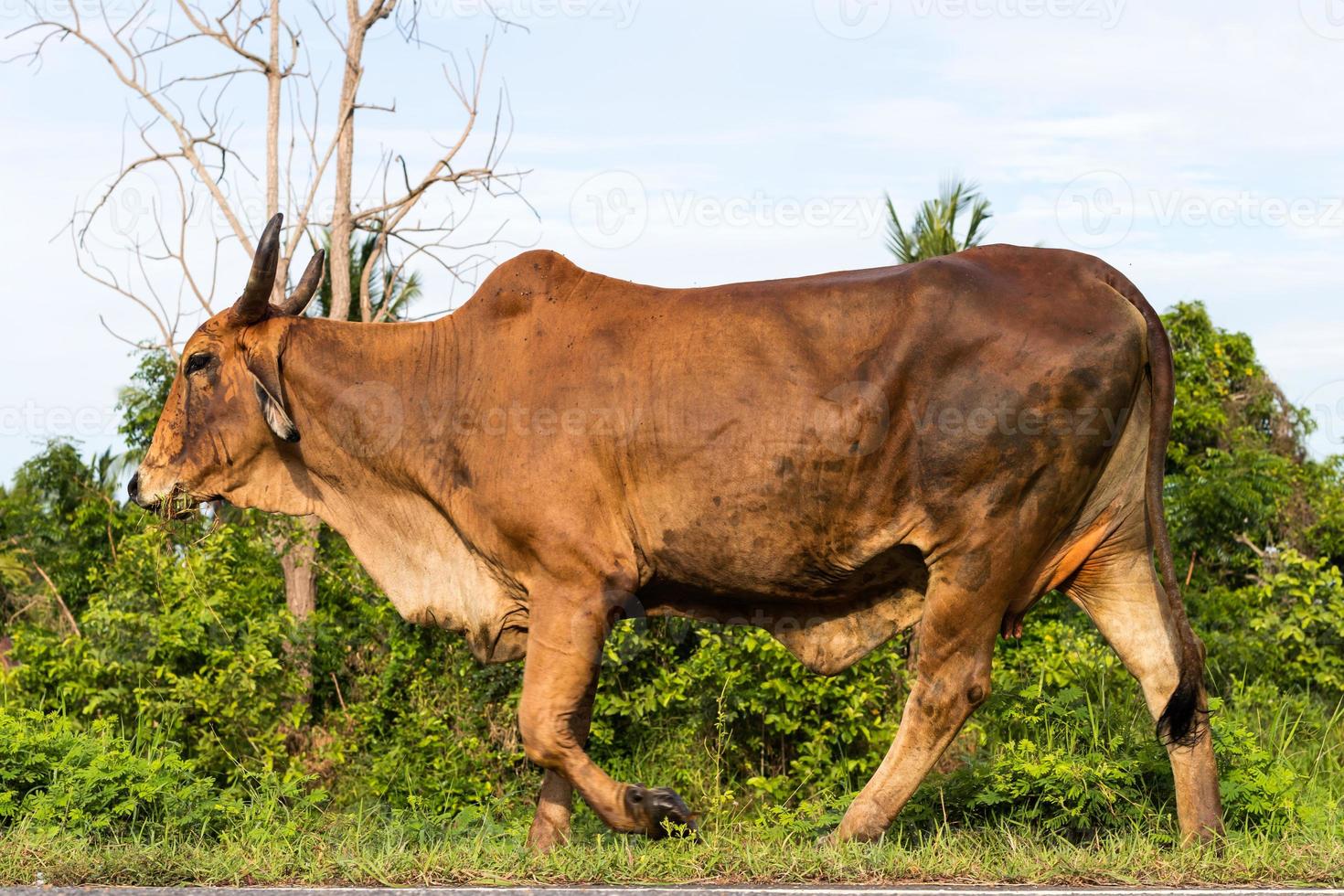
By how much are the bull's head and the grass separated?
5.23 ft

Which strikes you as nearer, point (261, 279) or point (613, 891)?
point (613, 891)

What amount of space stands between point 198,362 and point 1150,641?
13.7 feet

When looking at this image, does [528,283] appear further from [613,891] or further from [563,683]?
[613,891]

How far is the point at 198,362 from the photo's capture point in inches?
244

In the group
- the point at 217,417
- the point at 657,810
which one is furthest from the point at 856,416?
the point at 217,417

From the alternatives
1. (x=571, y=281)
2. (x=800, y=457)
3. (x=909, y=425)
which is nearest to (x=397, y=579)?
(x=571, y=281)

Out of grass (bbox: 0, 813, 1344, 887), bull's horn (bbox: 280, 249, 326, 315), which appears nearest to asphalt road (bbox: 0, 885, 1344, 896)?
grass (bbox: 0, 813, 1344, 887)

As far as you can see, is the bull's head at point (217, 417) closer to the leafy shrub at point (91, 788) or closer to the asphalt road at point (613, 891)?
the leafy shrub at point (91, 788)

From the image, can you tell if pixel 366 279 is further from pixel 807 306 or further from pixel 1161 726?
pixel 1161 726

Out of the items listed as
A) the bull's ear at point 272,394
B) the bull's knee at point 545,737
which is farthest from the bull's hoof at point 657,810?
the bull's ear at point 272,394

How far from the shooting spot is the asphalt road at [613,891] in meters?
4.33

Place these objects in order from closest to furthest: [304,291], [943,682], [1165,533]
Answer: [943,682], [1165,533], [304,291]

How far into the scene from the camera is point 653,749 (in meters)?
8.35

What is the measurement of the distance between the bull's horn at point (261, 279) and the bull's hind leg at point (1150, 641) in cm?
357
